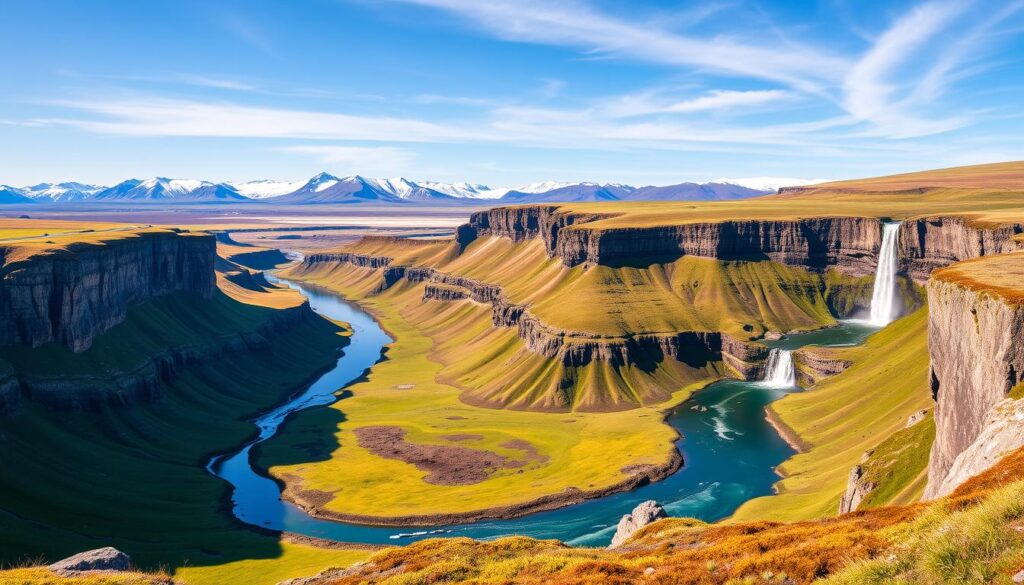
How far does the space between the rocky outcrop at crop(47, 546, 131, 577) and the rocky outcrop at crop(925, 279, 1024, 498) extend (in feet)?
216

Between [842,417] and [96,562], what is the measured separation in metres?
155

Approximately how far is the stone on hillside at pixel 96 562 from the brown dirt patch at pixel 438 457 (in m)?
92.4

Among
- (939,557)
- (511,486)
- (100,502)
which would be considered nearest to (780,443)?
(511,486)

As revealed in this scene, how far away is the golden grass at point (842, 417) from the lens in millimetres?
125062

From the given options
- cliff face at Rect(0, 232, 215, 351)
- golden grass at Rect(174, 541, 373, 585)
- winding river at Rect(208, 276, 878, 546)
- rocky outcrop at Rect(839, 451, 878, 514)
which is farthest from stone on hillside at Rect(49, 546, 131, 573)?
cliff face at Rect(0, 232, 215, 351)

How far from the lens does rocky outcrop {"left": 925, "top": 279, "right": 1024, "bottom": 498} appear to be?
65.6m

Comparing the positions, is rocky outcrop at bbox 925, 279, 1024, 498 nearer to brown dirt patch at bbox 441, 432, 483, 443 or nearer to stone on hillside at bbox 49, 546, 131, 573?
stone on hillside at bbox 49, 546, 131, 573

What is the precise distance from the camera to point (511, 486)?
146 meters

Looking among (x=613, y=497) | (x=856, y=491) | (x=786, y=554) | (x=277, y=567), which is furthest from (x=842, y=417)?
(x=786, y=554)

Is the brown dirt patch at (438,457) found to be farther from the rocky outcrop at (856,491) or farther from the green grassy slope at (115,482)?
the rocky outcrop at (856,491)

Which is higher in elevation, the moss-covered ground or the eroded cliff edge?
the eroded cliff edge

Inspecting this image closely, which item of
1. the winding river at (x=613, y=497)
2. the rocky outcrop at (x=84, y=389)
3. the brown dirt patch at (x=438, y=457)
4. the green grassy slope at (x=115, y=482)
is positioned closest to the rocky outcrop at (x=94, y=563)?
the green grassy slope at (x=115, y=482)

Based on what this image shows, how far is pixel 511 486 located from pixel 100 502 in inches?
2912

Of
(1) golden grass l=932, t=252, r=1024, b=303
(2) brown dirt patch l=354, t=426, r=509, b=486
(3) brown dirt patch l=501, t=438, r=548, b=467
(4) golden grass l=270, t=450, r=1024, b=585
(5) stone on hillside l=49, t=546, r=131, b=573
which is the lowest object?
(2) brown dirt patch l=354, t=426, r=509, b=486
